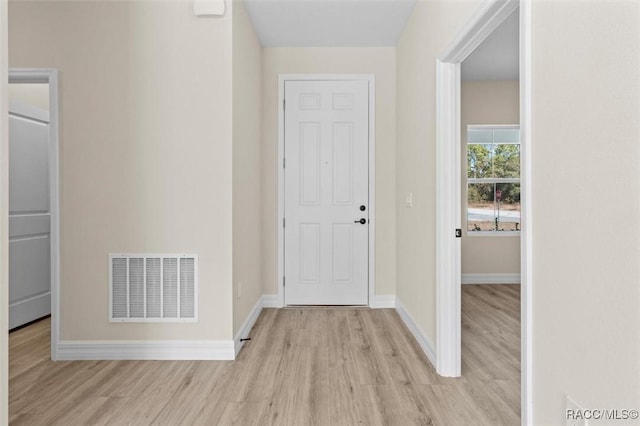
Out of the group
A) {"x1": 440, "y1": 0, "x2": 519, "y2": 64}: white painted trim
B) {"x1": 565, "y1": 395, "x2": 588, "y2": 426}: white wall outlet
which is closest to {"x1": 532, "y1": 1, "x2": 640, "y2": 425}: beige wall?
{"x1": 565, "y1": 395, "x2": 588, "y2": 426}: white wall outlet

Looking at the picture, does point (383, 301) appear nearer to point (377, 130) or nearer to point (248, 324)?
point (248, 324)

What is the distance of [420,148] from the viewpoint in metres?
2.97

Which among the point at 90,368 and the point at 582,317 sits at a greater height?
the point at 582,317

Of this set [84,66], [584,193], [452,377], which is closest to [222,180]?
[84,66]

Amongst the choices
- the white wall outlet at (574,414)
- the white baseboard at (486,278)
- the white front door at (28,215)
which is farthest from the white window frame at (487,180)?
the white front door at (28,215)

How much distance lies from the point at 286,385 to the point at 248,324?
1076 millimetres

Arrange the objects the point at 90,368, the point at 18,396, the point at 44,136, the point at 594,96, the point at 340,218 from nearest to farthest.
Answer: the point at 594,96 → the point at 18,396 → the point at 90,368 → the point at 44,136 → the point at 340,218

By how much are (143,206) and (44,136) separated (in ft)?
6.20

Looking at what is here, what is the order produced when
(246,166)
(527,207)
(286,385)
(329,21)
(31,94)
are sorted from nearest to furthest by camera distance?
(527,207) < (286,385) < (246,166) < (329,21) < (31,94)

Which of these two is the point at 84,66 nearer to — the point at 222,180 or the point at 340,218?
the point at 222,180

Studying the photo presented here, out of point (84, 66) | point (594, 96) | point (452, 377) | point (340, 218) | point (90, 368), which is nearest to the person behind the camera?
point (594, 96)

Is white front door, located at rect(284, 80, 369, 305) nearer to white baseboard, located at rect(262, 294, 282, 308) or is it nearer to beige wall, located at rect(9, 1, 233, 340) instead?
white baseboard, located at rect(262, 294, 282, 308)

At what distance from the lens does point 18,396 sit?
219 cm

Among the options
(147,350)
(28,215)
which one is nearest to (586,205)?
(147,350)
